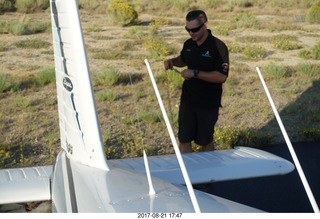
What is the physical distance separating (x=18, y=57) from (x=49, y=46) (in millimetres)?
1429

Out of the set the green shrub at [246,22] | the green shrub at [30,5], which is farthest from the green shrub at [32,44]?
the green shrub at [30,5]

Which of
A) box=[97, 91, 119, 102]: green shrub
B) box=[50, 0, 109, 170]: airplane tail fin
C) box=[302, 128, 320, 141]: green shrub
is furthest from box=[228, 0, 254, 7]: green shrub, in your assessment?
box=[50, 0, 109, 170]: airplane tail fin

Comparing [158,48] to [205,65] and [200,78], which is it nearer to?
[205,65]

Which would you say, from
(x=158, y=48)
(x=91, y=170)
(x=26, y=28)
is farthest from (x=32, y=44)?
(x=91, y=170)

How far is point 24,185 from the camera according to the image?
12.5 feet

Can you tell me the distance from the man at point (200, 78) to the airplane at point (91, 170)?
2.08 ft

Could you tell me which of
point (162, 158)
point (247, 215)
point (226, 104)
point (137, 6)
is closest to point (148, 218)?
point (247, 215)

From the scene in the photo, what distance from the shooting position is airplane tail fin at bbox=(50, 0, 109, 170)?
3623 mm

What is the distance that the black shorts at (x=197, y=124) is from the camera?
5008mm

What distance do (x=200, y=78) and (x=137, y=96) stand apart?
153 inches

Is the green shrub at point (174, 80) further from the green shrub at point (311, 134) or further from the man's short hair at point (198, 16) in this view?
the man's short hair at point (198, 16)

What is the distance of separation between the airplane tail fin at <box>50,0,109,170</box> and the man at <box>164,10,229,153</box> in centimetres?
107

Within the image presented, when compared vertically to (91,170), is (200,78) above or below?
above

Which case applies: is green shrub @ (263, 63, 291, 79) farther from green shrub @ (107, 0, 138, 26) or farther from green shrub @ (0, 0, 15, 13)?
green shrub @ (0, 0, 15, 13)
